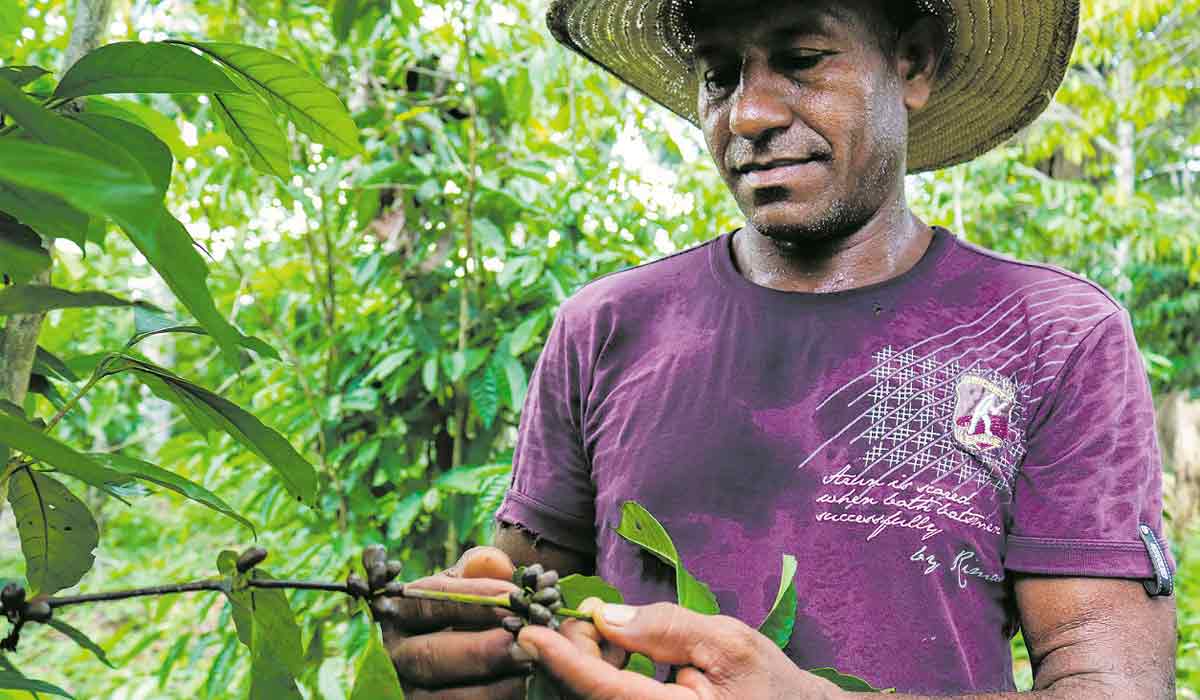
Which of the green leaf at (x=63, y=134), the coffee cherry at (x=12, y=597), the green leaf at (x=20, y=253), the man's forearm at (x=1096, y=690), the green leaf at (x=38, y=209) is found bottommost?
the man's forearm at (x=1096, y=690)

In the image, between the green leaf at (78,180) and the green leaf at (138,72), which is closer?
the green leaf at (78,180)

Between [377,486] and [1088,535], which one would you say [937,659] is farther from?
[377,486]

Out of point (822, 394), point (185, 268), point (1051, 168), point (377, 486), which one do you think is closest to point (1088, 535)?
point (822, 394)

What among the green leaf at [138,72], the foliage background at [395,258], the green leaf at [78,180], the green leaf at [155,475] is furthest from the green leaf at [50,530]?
Answer: the foliage background at [395,258]

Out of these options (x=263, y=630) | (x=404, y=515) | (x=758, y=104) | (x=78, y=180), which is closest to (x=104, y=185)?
(x=78, y=180)

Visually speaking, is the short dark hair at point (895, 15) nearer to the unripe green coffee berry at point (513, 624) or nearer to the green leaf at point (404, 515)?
the unripe green coffee berry at point (513, 624)

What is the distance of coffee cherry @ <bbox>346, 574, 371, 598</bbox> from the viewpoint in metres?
0.61

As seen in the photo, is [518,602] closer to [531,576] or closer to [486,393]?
[531,576]

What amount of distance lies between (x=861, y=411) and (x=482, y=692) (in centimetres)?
49

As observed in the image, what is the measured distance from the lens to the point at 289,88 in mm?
802

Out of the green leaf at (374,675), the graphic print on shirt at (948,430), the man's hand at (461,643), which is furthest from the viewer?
the graphic print on shirt at (948,430)

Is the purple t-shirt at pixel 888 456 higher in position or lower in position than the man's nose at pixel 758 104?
lower

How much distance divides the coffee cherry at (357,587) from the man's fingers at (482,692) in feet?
0.77

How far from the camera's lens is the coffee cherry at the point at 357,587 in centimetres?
61
